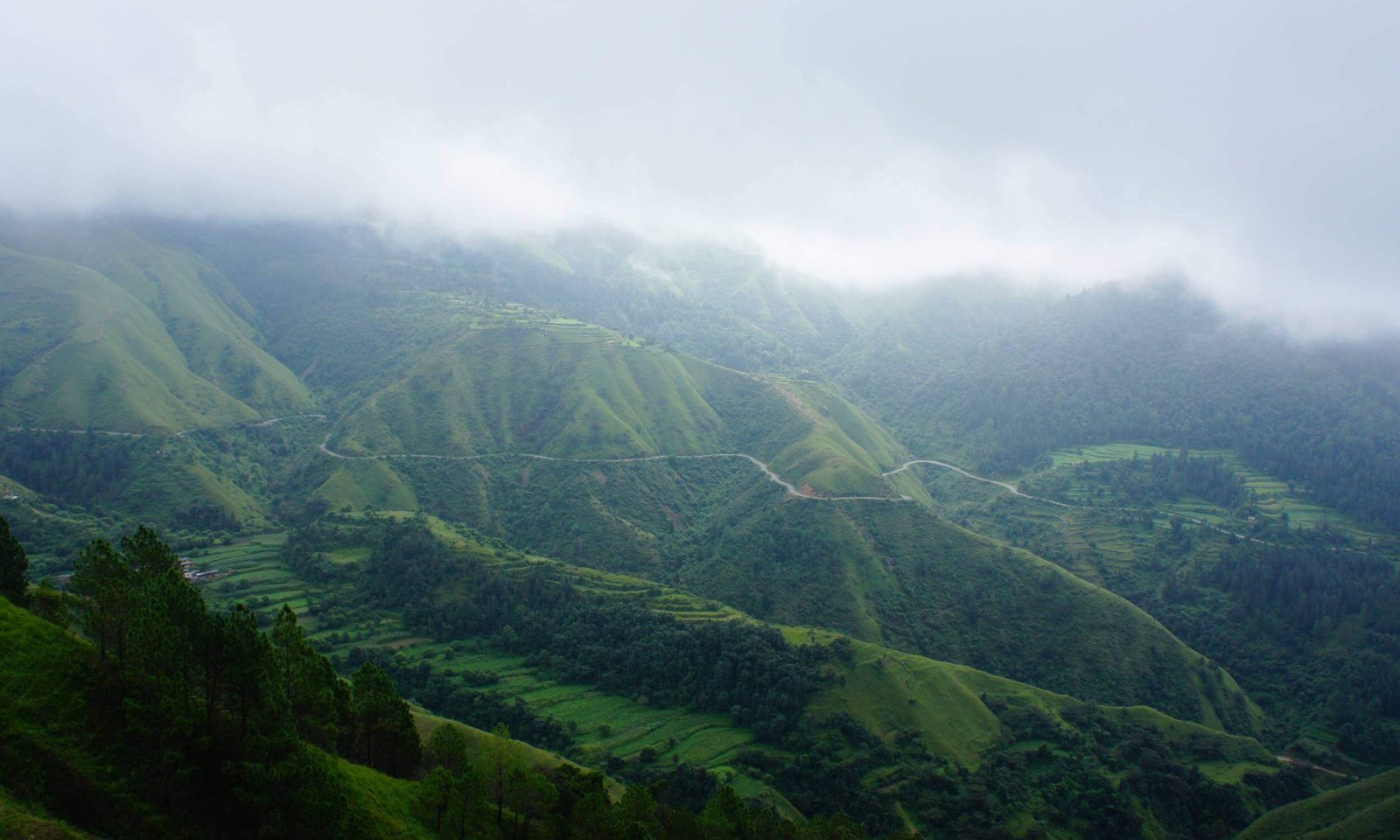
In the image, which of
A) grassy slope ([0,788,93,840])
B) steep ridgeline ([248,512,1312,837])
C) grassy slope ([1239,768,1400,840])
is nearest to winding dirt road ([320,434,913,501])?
steep ridgeline ([248,512,1312,837])

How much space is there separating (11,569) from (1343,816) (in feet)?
413

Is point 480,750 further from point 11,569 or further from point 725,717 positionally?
point 11,569

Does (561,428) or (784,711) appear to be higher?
(561,428)

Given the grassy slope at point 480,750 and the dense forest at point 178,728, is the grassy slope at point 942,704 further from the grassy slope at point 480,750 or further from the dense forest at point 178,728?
the dense forest at point 178,728

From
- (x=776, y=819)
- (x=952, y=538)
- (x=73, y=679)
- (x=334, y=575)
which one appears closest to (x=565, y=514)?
(x=334, y=575)

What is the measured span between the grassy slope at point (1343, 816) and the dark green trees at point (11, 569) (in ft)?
384

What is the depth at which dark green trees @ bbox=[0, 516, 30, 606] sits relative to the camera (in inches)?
2012

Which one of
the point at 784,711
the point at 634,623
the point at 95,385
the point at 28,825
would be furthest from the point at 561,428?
the point at 28,825

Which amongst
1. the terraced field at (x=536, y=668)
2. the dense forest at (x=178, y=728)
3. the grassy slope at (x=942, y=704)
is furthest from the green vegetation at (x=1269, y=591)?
the dense forest at (x=178, y=728)

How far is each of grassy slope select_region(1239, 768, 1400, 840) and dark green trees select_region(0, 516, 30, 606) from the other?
11719cm

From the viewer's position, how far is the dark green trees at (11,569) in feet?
168

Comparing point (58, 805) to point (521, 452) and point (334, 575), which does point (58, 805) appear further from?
point (521, 452)

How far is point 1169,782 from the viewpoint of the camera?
311 feet

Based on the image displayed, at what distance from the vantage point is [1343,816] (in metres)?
82.5
